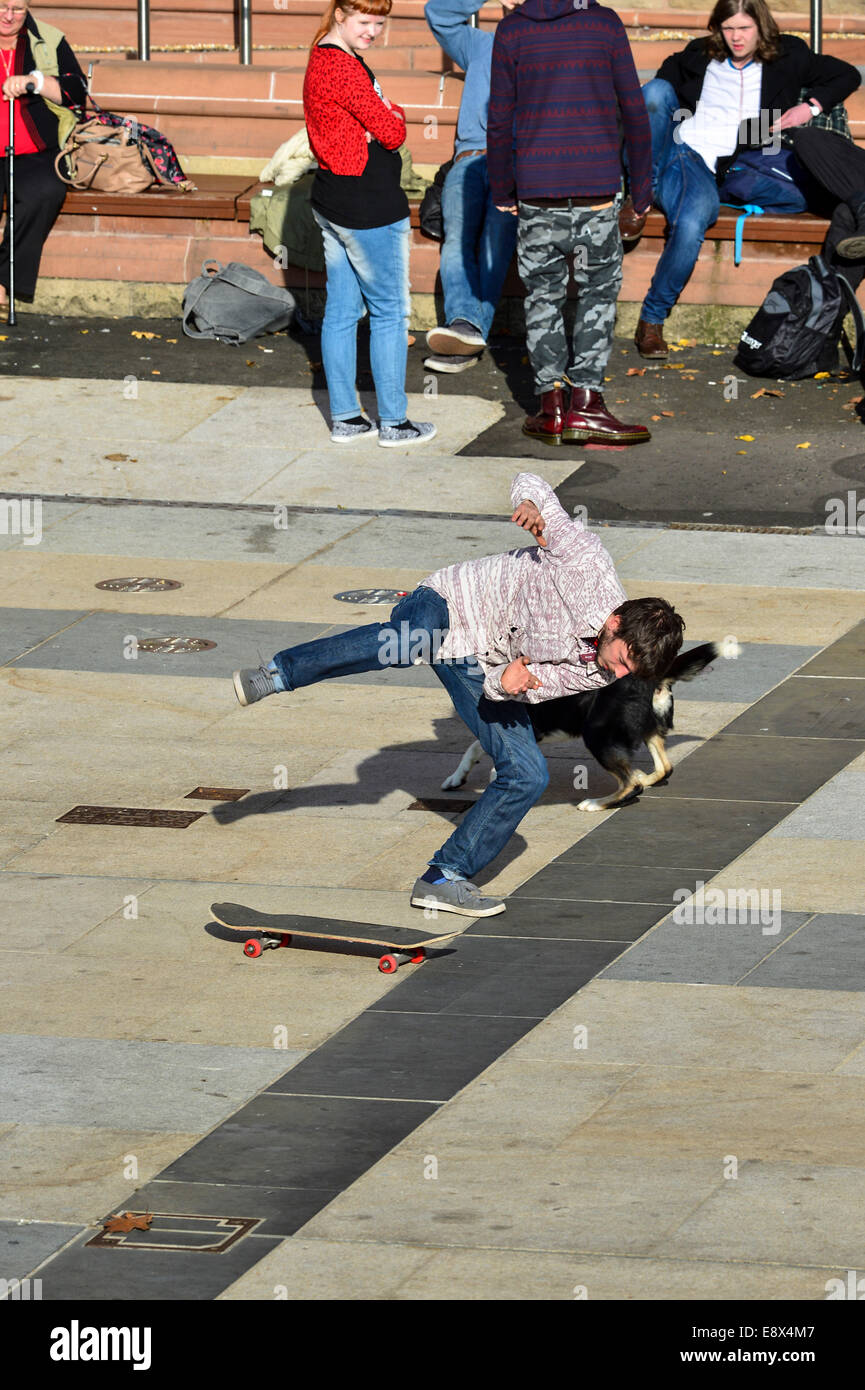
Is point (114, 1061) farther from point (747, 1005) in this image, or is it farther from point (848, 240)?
point (848, 240)

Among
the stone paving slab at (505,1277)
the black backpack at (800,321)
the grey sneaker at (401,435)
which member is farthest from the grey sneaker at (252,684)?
the black backpack at (800,321)

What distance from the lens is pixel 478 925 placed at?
7.71m

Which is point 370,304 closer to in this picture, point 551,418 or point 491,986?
point 551,418

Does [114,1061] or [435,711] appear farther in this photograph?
[435,711]

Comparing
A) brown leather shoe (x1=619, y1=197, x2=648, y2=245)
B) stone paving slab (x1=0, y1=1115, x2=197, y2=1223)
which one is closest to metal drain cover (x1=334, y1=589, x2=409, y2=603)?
brown leather shoe (x1=619, y1=197, x2=648, y2=245)

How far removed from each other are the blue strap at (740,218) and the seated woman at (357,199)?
300cm

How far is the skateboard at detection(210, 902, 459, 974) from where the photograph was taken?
7324mm

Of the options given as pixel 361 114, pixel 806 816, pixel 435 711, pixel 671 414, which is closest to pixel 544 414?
pixel 671 414

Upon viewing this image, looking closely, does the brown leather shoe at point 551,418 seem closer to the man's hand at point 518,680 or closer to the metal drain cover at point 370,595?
the metal drain cover at point 370,595

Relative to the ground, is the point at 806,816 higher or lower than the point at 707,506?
lower

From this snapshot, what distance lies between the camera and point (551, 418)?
14.0m

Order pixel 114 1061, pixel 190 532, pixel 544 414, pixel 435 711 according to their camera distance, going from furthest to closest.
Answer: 1. pixel 544 414
2. pixel 190 532
3. pixel 435 711
4. pixel 114 1061

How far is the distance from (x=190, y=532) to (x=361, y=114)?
8.50 ft

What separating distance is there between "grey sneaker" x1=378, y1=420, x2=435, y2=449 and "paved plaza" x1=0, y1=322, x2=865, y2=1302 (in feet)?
1.55
